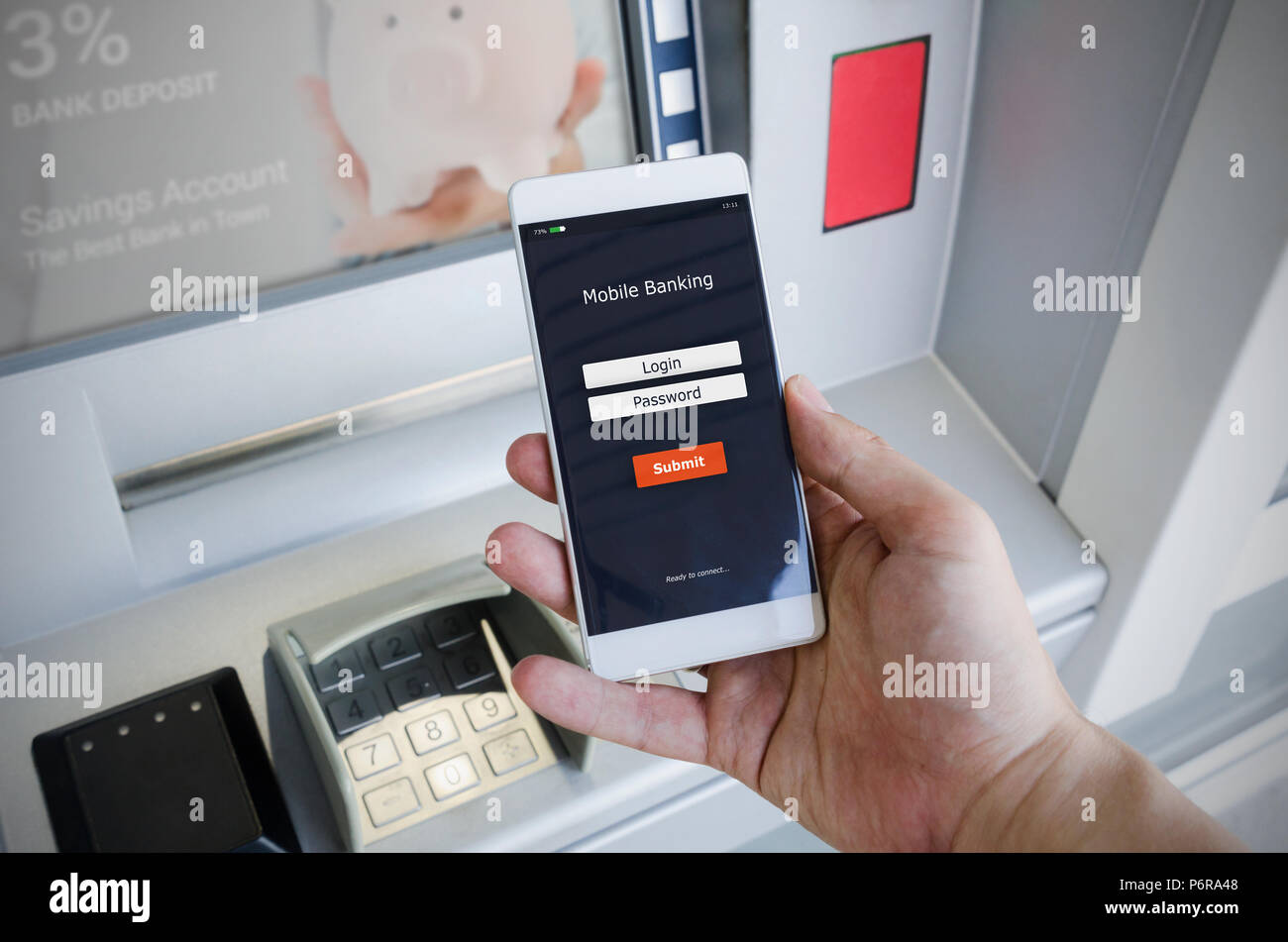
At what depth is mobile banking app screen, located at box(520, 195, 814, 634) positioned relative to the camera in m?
0.81

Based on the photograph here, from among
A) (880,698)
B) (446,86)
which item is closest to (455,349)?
(446,86)

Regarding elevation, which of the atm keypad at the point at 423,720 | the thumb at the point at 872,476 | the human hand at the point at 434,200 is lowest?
the atm keypad at the point at 423,720

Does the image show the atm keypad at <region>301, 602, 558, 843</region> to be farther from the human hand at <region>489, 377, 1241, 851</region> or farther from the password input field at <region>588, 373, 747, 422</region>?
the password input field at <region>588, 373, 747, 422</region>

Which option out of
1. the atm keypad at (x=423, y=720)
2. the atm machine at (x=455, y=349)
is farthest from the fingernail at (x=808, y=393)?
the atm keypad at (x=423, y=720)

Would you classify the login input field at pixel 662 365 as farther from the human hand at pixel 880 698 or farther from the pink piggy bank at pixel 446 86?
the pink piggy bank at pixel 446 86

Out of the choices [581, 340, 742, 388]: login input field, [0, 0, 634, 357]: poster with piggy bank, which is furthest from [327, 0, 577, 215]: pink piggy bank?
[581, 340, 742, 388]: login input field

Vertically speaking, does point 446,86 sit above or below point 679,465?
above

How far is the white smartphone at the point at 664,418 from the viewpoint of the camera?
804 millimetres

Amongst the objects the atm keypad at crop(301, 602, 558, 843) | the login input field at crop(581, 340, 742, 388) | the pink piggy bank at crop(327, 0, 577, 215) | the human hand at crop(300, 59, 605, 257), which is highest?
the pink piggy bank at crop(327, 0, 577, 215)

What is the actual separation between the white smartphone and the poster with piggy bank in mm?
135

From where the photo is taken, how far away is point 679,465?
818mm

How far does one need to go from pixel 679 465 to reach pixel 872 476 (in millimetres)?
160

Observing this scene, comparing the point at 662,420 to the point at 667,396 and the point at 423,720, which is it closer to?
the point at 667,396
